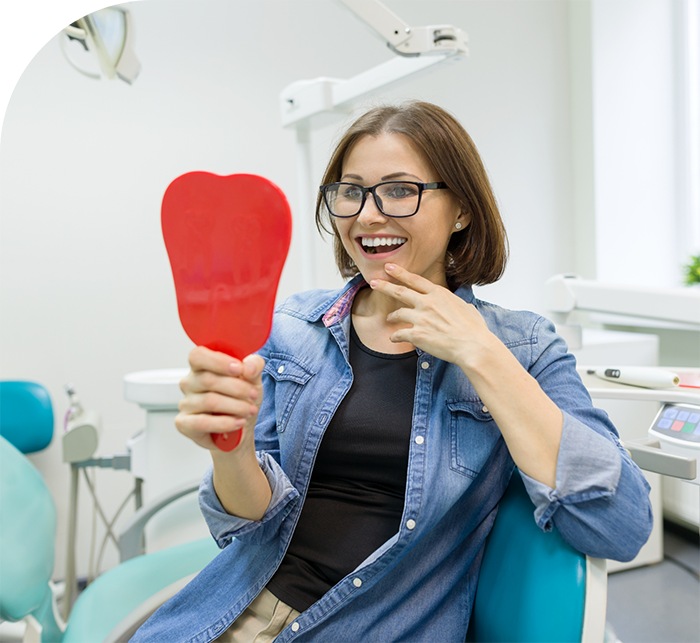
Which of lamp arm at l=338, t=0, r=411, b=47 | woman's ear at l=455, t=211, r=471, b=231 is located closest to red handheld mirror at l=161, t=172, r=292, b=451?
woman's ear at l=455, t=211, r=471, b=231

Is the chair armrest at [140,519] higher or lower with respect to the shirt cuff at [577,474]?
lower

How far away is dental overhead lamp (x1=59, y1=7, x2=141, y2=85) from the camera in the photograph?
41.9 inches

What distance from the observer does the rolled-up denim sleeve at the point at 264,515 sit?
34.5 inches

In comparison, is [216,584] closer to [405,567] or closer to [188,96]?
[405,567]

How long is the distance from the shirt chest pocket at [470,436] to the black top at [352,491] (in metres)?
0.08

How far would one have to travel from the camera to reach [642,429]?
2459 mm

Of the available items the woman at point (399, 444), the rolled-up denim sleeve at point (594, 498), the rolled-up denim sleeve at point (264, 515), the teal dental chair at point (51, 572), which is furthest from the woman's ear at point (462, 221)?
the teal dental chair at point (51, 572)

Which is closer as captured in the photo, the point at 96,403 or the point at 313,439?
the point at 313,439

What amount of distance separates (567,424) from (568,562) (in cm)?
19

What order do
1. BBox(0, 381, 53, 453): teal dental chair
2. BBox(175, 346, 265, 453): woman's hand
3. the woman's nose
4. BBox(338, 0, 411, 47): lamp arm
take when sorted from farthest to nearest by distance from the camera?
BBox(0, 381, 53, 453): teal dental chair < BBox(338, 0, 411, 47): lamp arm < the woman's nose < BBox(175, 346, 265, 453): woman's hand

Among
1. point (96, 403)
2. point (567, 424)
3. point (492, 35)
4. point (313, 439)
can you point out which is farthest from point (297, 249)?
point (567, 424)

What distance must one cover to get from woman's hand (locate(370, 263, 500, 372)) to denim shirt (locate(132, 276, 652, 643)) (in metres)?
0.12

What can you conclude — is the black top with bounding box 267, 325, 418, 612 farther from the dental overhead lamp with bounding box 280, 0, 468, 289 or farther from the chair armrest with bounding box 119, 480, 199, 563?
the dental overhead lamp with bounding box 280, 0, 468, 289

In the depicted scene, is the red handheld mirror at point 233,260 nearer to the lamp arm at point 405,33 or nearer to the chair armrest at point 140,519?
the lamp arm at point 405,33
